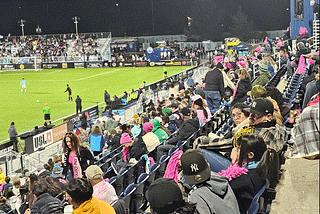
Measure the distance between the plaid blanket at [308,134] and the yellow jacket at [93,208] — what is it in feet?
7.32

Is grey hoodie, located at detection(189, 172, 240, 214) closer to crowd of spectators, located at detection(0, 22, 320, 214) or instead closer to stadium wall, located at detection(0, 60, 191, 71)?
crowd of spectators, located at detection(0, 22, 320, 214)

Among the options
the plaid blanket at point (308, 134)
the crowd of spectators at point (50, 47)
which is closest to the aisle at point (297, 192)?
the plaid blanket at point (308, 134)

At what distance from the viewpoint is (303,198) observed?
15.9 ft

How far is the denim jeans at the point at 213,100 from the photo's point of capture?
10.4m

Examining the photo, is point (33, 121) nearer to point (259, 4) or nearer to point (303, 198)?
point (303, 198)

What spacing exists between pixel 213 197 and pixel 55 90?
1353 inches

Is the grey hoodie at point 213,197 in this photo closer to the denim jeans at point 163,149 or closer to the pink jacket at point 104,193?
the pink jacket at point 104,193

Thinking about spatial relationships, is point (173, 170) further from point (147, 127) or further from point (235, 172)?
point (147, 127)

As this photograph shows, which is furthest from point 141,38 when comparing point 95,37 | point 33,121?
point 33,121

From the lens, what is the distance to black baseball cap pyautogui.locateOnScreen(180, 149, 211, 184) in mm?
3186

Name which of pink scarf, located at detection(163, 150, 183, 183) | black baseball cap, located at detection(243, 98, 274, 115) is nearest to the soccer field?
pink scarf, located at detection(163, 150, 183, 183)

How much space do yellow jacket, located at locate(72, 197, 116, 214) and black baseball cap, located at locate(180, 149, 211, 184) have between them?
45.3 inches

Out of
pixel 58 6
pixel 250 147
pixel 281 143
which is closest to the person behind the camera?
pixel 250 147

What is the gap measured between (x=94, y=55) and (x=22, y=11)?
2223cm
